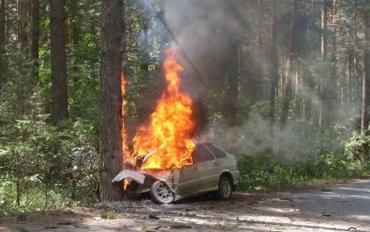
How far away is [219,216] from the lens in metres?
11.7

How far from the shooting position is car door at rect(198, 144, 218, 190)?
1381cm

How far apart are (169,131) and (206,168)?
1.44 metres

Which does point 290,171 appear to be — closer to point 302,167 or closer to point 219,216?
point 302,167

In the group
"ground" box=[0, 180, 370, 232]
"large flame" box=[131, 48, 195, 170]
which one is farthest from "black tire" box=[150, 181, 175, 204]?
"large flame" box=[131, 48, 195, 170]

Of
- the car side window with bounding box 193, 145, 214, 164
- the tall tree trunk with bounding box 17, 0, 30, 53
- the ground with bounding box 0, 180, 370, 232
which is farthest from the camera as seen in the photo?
the tall tree trunk with bounding box 17, 0, 30, 53

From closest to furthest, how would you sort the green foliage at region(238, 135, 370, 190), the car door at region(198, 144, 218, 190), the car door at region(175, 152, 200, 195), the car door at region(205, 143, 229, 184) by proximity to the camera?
the car door at region(175, 152, 200, 195), the car door at region(198, 144, 218, 190), the car door at region(205, 143, 229, 184), the green foliage at region(238, 135, 370, 190)

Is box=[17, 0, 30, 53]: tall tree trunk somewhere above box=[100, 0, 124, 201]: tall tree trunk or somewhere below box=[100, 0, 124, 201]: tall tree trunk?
above

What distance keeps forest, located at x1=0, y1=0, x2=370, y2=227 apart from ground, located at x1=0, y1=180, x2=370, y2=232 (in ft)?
3.77

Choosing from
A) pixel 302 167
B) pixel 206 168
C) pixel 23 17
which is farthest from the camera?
pixel 23 17

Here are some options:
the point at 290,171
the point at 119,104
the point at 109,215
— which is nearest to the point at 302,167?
the point at 290,171

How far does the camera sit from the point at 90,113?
18.1m

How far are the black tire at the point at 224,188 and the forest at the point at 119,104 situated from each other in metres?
2.20

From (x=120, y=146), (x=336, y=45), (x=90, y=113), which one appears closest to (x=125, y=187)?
(x=120, y=146)

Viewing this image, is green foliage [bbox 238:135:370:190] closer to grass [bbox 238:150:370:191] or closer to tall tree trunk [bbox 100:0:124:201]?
grass [bbox 238:150:370:191]
